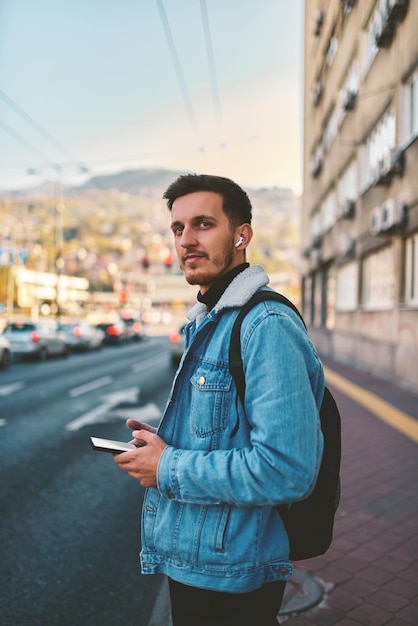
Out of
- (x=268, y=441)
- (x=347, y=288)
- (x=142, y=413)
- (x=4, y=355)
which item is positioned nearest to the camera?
(x=268, y=441)

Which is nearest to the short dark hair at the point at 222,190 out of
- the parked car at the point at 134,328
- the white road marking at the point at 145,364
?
the white road marking at the point at 145,364

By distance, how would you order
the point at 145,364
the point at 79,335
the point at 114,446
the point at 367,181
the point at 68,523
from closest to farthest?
the point at 114,446
the point at 68,523
the point at 367,181
the point at 145,364
the point at 79,335

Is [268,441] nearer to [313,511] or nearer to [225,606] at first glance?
[313,511]

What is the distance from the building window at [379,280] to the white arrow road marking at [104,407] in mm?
6409

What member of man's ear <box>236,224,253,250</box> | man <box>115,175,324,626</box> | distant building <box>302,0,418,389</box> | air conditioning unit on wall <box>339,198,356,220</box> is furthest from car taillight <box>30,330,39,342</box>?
man's ear <box>236,224,253,250</box>

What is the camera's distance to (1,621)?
3.25 metres

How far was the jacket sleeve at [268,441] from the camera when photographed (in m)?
1.44

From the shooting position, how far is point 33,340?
2273 cm

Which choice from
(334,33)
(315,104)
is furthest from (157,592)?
(315,104)

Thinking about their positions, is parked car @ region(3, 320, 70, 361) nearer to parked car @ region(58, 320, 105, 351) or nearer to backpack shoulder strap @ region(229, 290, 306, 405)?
parked car @ region(58, 320, 105, 351)

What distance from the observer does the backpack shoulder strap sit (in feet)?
5.08

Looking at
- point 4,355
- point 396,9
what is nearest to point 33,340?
point 4,355

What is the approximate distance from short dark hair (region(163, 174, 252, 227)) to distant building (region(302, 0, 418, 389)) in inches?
421

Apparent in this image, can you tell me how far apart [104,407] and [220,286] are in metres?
9.37
